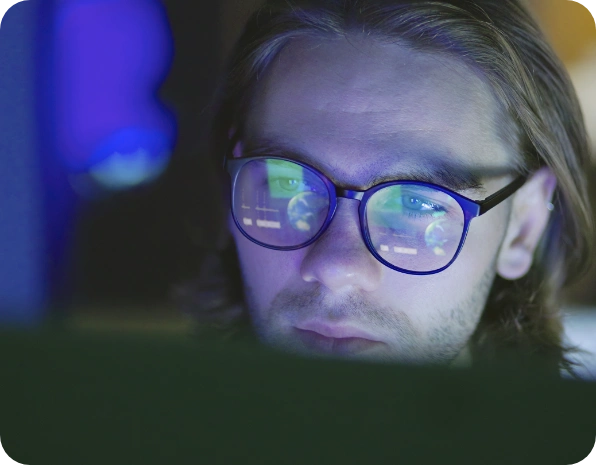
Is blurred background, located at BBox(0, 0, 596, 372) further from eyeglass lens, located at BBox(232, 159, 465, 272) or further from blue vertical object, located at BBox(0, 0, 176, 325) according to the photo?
eyeglass lens, located at BBox(232, 159, 465, 272)

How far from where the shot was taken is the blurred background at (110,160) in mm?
1438

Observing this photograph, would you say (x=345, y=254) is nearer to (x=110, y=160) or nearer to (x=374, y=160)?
(x=374, y=160)

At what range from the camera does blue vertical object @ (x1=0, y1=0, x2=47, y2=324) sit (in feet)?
4.64

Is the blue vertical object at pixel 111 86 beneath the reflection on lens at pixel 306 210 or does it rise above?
above

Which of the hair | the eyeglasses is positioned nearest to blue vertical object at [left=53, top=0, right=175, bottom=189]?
the hair

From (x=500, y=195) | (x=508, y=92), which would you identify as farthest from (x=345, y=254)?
(x=508, y=92)

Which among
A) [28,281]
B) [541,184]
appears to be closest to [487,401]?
[541,184]

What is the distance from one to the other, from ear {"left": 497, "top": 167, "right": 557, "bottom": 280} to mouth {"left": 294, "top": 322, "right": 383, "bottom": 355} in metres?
0.34

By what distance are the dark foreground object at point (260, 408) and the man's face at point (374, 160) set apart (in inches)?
16.2

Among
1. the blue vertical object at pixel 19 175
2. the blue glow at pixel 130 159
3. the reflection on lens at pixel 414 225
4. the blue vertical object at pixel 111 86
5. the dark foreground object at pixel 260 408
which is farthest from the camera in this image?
the blue glow at pixel 130 159

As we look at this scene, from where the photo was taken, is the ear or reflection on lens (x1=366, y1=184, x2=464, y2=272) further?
the ear

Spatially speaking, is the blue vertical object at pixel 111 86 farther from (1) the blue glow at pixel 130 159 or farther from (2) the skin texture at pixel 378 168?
(2) the skin texture at pixel 378 168

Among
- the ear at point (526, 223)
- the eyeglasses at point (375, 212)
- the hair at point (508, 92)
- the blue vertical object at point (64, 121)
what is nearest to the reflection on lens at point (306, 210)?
the eyeglasses at point (375, 212)

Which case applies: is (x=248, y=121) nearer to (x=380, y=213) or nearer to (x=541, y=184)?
(x=380, y=213)
